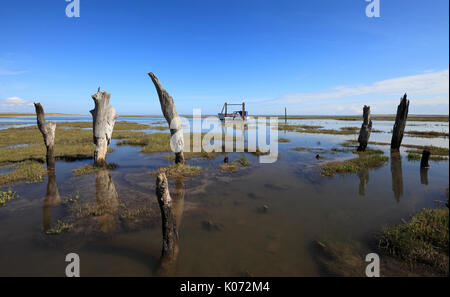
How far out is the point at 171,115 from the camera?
1114 centimetres

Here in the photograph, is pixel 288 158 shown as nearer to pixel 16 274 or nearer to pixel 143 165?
pixel 143 165

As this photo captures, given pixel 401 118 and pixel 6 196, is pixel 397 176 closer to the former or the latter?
pixel 401 118

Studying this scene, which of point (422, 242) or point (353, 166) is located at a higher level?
point (353, 166)

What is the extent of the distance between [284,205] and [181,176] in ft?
18.7

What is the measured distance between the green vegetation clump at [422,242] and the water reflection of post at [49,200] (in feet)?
30.2

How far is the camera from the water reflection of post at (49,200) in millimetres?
5809

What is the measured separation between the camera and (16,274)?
395 cm

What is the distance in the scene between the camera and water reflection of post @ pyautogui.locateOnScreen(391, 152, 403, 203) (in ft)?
26.4

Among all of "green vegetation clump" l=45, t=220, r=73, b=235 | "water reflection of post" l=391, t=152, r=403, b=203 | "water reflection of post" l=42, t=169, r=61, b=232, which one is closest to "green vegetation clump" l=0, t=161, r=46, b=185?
"water reflection of post" l=42, t=169, r=61, b=232

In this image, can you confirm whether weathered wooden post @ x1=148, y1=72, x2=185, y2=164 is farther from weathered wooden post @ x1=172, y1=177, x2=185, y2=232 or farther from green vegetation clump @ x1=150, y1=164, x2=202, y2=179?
weathered wooden post @ x1=172, y1=177, x2=185, y2=232

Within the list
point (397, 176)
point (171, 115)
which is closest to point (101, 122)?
point (171, 115)

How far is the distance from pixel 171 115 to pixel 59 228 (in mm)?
7289

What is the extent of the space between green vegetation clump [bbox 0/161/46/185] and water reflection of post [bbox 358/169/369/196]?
15000mm
